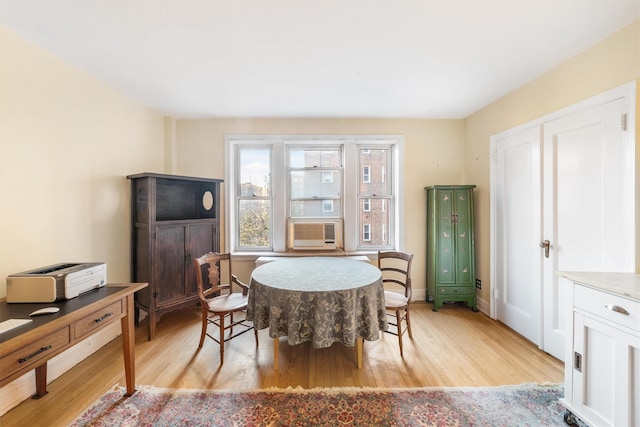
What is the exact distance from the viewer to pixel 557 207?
2.15m

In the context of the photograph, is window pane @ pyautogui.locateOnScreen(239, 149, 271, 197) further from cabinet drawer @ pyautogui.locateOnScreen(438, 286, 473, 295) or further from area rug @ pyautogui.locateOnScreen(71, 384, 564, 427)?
cabinet drawer @ pyautogui.locateOnScreen(438, 286, 473, 295)

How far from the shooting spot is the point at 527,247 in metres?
2.46

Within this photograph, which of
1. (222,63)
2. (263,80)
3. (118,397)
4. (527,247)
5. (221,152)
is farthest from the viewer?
(221,152)

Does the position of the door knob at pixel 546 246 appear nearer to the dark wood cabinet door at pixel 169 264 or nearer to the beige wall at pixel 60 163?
the dark wood cabinet door at pixel 169 264

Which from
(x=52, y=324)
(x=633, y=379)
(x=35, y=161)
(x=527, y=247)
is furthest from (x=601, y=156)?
(x=35, y=161)

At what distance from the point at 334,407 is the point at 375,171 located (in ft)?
9.09

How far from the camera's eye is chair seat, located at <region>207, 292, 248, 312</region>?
214cm

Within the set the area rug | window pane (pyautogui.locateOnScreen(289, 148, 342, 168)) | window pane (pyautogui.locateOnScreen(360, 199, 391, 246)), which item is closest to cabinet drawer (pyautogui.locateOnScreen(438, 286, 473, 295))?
window pane (pyautogui.locateOnScreen(360, 199, 391, 246))

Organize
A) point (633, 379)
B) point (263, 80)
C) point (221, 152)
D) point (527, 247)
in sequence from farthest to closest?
point (221, 152) < point (527, 247) < point (263, 80) < point (633, 379)

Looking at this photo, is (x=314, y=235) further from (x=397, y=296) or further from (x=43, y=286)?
(x=43, y=286)

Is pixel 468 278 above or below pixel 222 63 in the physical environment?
below

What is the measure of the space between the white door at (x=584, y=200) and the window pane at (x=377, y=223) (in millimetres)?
1699

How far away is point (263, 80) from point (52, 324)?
223cm

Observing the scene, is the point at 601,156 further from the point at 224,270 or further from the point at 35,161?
the point at 35,161
